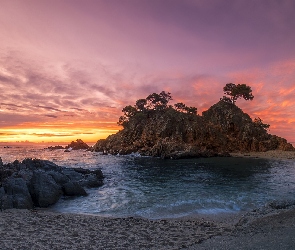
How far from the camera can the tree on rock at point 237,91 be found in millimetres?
137175

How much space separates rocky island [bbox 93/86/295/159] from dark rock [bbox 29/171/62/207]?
6955 cm

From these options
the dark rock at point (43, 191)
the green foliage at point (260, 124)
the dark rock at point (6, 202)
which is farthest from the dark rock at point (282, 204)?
the green foliage at point (260, 124)

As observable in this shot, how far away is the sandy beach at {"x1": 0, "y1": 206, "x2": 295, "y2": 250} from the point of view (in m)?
11.8

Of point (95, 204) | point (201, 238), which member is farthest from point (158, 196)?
point (201, 238)

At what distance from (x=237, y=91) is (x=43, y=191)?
431 feet

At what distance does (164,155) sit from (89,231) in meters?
73.3

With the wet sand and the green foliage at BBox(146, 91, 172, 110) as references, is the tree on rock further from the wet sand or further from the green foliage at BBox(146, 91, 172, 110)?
the wet sand

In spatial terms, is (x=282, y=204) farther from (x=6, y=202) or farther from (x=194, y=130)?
(x=194, y=130)

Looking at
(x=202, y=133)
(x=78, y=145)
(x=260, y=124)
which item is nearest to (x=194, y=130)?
(x=202, y=133)

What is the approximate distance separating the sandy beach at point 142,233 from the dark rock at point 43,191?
5456mm

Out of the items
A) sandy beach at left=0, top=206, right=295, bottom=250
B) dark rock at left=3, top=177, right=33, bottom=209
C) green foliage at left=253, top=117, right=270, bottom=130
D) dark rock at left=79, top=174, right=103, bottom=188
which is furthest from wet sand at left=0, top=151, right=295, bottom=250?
green foliage at left=253, top=117, right=270, bottom=130

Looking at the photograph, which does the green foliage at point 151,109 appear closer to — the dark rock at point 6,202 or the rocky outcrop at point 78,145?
the rocky outcrop at point 78,145

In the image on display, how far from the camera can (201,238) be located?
43.4 feet

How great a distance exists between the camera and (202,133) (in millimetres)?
114500
